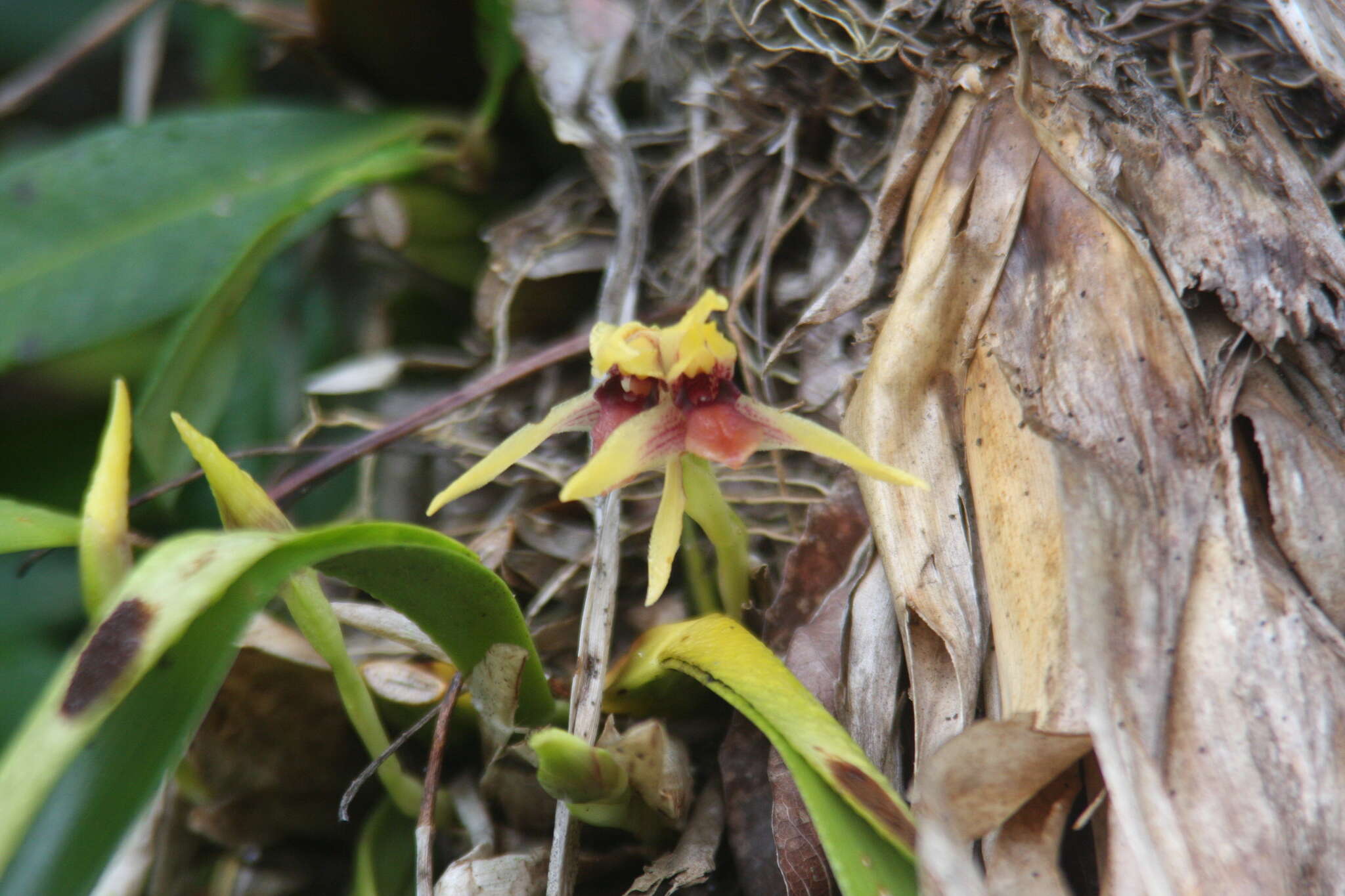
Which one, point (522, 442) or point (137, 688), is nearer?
point (137, 688)

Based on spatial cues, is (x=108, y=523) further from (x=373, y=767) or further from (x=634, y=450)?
(x=634, y=450)

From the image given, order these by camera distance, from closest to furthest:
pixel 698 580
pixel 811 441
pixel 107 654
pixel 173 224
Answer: pixel 107 654 < pixel 811 441 < pixel 698 580 < pixel 173 224

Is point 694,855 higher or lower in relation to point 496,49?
lower

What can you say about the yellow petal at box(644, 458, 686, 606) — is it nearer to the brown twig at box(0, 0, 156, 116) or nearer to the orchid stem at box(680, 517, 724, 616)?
the orchid stem at box(680, 517, 724, 616)

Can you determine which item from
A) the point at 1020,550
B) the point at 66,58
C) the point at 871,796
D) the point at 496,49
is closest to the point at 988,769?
the point at 871,796

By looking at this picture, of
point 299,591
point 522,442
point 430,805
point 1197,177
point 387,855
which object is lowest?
point 387,855

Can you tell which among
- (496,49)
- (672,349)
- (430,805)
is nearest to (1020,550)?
(672,349)

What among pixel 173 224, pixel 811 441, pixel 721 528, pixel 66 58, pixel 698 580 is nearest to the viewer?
pixel 811 441

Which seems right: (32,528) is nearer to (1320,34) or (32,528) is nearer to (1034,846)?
(1034,846)
